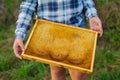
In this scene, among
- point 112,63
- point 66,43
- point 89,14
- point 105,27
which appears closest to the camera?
point 66,43

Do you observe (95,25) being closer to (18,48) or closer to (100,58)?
(18,48)

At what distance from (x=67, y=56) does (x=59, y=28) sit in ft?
0.79

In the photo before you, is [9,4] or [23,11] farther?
[9,4]

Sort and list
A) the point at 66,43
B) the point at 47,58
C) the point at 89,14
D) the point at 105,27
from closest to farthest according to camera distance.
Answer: the point at 47,58 < the point at 66,43 < the point at 89,14 < the point at 105,27

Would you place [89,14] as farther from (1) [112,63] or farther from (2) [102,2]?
(2) [102,2]

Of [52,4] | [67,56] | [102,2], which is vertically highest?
[52,4]

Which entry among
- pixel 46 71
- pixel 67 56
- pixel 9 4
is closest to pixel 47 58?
pixel 67 56

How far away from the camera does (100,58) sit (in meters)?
3.82

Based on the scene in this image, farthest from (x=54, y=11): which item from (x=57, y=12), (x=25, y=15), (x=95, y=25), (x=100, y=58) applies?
(x=100, y=58)

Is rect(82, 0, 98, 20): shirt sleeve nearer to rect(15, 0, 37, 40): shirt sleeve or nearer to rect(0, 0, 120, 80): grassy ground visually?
rect(15, 0, 37, 40): shirt sleeve

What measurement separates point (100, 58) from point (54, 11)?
4.95ft

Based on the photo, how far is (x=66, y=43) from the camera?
2.32m

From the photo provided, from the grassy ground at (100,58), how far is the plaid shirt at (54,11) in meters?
1.27

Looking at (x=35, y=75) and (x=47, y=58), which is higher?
(x=47, y=58)
